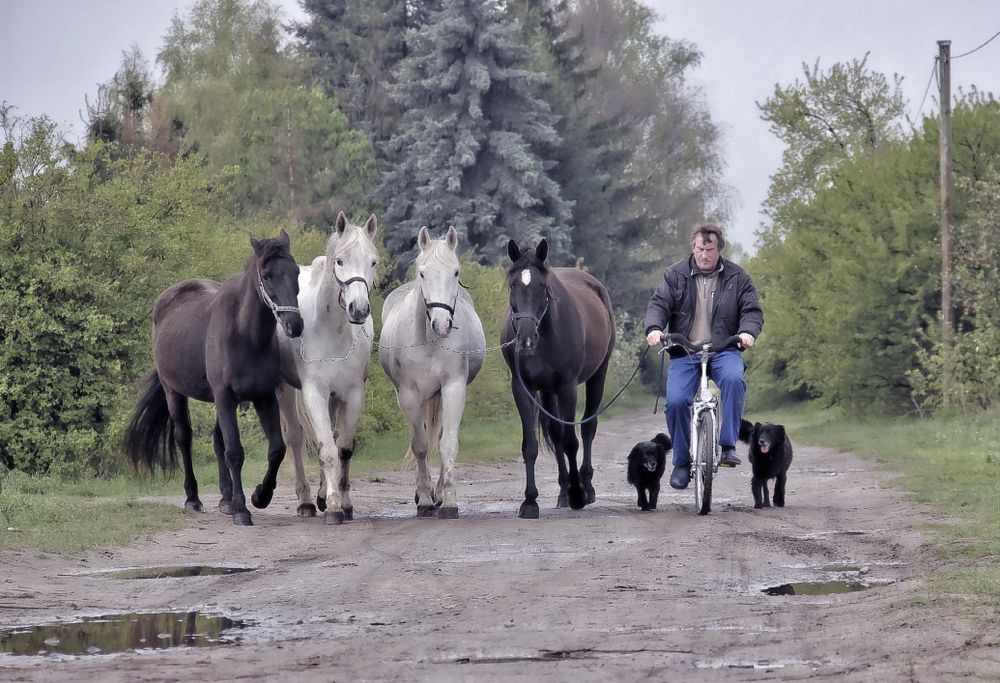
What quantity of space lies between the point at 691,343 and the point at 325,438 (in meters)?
3.15

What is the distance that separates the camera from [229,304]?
524 inches

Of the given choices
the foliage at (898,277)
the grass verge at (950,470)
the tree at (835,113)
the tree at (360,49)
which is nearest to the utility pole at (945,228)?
the foliage at (898,277)

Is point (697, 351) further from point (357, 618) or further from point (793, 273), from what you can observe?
point (793, 273)

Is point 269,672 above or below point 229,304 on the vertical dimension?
below

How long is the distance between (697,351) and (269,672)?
22.4 feet

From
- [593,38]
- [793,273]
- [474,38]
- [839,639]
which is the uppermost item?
[593,38]

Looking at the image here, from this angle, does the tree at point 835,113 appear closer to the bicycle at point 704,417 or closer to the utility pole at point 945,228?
the utility pole at point 945,228

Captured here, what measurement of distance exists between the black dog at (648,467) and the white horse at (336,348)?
2.41 m

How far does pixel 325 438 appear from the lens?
42.8ft

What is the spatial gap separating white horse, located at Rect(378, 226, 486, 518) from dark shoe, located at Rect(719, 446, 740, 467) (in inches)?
88.2

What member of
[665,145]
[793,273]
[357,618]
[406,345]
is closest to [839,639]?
[357,618]

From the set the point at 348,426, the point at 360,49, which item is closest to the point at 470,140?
the point at 360,49

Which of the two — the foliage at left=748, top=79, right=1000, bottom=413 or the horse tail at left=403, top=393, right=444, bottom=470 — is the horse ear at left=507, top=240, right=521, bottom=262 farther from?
the foliage at left=748, top=79, right=1000, bottom=413

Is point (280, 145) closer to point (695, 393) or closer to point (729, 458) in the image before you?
point (695, 393)
